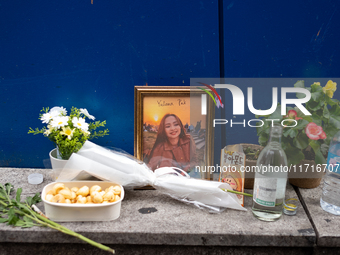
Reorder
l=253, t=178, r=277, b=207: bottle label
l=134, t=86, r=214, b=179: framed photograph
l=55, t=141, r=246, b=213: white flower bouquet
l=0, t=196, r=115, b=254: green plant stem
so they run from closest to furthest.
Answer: l=0, t=196, r=115, b=254: green plant stem < l=253, t=178, r=277, b=207: bottle label < l=55, t=141, r=246, b=213: white flower bouquet < l=134, t=86, r=214, b=179: framed photograph

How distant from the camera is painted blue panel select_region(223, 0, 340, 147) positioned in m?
1.10

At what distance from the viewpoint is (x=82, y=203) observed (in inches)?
34.2

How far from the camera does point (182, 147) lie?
1.11m

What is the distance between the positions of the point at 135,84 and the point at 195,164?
43 cm

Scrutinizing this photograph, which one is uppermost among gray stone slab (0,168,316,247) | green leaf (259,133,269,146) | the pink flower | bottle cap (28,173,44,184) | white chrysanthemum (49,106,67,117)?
white chrysanthemum (49,106,67,117)

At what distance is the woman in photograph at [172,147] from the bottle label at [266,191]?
1.01 feet

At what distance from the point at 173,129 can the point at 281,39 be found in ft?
1.92

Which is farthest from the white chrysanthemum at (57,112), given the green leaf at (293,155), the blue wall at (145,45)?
the green leaf at (293,155)

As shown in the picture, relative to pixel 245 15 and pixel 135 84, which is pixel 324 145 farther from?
pixel 135 84

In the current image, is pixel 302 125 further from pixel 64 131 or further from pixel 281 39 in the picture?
pixel 64 131

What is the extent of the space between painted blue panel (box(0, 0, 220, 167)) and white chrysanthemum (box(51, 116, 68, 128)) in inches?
7.1

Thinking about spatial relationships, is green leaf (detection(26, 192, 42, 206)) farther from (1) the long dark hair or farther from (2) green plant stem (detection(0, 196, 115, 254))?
(1) the long dark hair

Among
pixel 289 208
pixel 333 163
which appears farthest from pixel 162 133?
pixel 333 163

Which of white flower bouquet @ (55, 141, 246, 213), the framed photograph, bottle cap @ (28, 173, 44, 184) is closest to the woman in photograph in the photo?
the framed photograph
